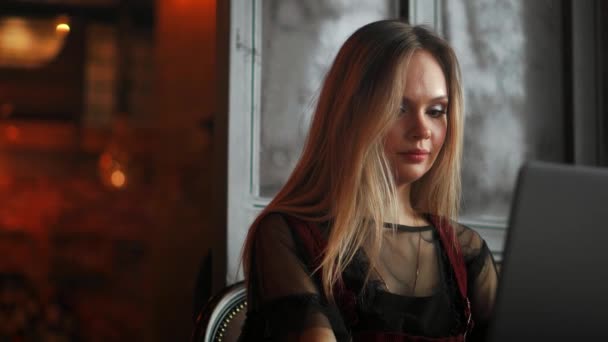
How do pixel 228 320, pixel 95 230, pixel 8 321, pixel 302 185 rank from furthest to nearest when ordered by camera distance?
pixel 95 230, pixel 8 321, pixel 228 320, pixel 302 185

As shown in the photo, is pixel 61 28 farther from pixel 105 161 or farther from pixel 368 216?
pixel 368 216

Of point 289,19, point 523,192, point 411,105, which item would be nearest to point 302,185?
point 411,105

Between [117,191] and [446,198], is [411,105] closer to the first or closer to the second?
[446,198]

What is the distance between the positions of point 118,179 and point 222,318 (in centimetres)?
436

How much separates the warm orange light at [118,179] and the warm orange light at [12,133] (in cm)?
87

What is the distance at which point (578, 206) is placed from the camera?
83 centimetres

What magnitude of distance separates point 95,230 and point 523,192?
15.9 ft

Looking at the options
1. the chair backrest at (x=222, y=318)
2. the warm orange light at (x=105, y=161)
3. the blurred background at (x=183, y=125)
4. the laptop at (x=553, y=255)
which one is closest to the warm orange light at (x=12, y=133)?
the blurred background at (x=183, y=125)

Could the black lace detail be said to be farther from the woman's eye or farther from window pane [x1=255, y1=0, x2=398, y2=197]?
window pane [x1=255, y1=0, x2=398, y2=197]

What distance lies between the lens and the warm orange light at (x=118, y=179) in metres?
→ 5.52

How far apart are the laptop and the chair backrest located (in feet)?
1.92

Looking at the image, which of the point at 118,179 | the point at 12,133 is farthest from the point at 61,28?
the point at 12,133

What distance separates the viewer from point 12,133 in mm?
6012

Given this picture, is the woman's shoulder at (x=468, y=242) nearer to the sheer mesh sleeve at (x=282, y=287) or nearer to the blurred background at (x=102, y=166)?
the sheer mesh sleeve at (x=282, y=287)
